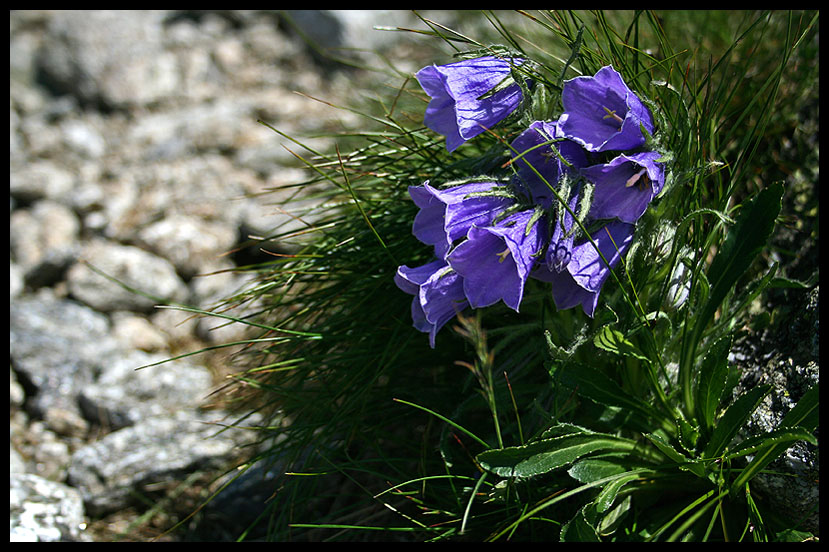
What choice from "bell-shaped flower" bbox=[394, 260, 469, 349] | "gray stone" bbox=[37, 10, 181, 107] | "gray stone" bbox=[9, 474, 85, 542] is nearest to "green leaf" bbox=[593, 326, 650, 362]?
"bell-shaped flower" bbox=[394, 260, 469, 349]

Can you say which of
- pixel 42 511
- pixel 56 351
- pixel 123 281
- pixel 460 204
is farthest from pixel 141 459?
pixel 460 204

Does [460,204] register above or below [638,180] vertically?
below

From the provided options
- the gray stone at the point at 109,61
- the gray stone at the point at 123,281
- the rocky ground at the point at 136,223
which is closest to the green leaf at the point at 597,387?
the rocky ground at the point at 136,223

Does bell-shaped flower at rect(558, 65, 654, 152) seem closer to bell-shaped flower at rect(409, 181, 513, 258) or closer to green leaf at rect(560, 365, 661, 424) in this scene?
bell-shaped flower at rect(409, 181, 513, 258)

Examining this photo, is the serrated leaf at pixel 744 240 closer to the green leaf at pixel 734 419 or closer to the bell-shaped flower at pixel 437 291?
the green leaf at pixel 734 419

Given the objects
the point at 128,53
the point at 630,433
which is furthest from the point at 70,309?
the point at 630,433

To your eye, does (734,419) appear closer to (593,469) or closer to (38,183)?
(593,469)
